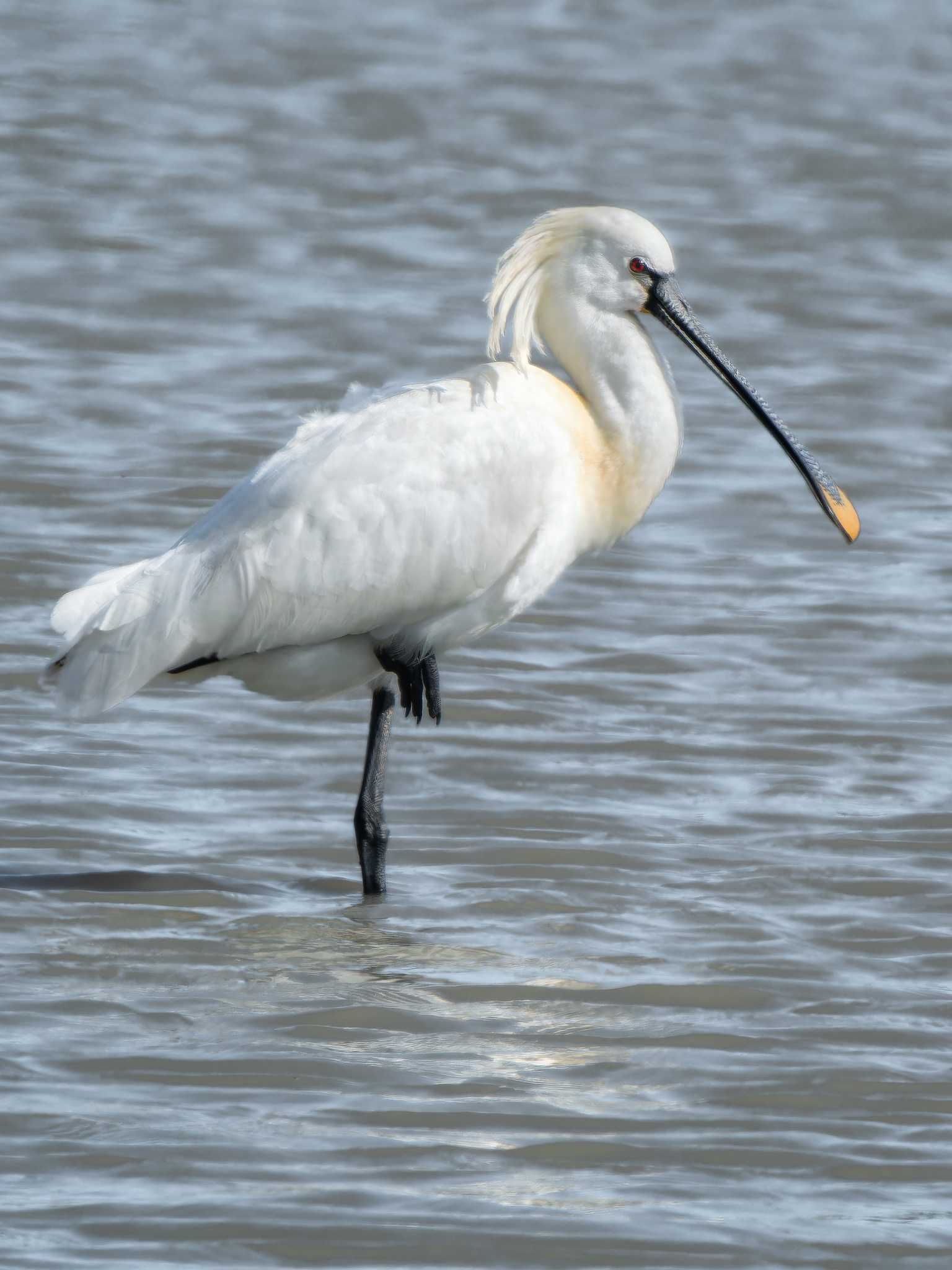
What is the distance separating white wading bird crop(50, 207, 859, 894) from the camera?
762 centimetres

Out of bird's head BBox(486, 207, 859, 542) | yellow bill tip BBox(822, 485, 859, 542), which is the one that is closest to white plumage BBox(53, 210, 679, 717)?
bird's head BBox(486, 207, 859, 542)

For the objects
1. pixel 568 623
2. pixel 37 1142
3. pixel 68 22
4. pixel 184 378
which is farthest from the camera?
pixel 68 22

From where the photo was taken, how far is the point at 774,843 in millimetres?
8039

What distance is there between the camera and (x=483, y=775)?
863cm

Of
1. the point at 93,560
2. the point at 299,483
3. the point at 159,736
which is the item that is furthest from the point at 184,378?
the point at 299,483

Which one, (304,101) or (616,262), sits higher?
(616,262)

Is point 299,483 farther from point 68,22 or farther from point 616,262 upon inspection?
point 68,22

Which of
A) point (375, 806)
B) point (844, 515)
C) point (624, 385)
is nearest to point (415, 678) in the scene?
point (375, 806)

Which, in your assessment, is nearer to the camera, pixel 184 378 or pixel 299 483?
pixel 299 483

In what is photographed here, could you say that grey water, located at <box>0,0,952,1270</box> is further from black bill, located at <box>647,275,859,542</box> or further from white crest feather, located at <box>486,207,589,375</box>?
white crest feather, located at <box>486,207,589,375</box>

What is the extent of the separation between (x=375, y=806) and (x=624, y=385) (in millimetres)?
1456

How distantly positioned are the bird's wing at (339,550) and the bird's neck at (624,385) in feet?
1.26

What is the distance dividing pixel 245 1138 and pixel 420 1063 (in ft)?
2.15

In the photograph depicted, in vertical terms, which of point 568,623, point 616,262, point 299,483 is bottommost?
point 568,623
